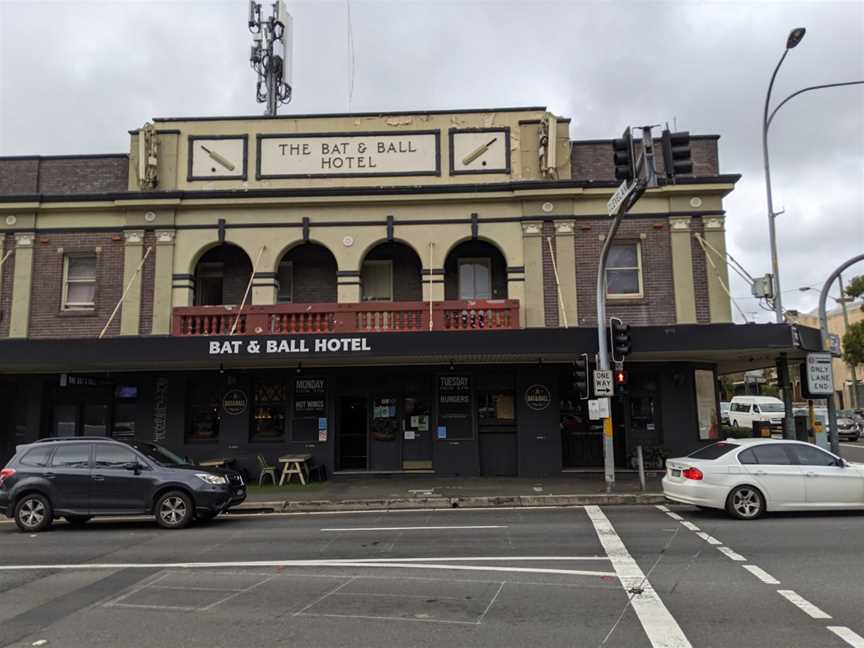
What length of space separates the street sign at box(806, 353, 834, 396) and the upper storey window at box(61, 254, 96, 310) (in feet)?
61.6

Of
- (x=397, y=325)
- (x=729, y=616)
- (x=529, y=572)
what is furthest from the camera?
(x=397, y=325)

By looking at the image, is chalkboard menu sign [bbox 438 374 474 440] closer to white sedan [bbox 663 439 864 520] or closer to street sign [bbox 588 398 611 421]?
street sign [bbox 588 398 611 421]

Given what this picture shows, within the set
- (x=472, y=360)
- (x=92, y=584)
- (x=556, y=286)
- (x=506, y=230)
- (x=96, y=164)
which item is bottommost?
(x=92, y=584)

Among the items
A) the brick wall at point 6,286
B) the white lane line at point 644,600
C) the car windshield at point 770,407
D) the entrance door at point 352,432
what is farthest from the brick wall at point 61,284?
the car windshield at point 770,407

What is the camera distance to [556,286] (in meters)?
18.0

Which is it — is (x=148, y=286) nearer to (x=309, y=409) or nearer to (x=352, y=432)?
(x=309, y=409)

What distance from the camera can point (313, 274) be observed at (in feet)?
63.1

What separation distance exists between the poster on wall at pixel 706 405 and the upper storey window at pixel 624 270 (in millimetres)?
2894

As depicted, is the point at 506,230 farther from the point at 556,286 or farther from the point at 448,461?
the point at 448,461

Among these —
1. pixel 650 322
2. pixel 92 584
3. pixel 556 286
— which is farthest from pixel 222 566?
pixel 650 322

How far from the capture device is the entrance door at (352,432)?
18344mm

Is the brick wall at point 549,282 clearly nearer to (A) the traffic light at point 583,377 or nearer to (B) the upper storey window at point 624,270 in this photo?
(B) the upper storey window at point 624,270

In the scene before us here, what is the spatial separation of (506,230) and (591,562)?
1158 centimetres

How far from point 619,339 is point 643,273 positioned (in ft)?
14.9
